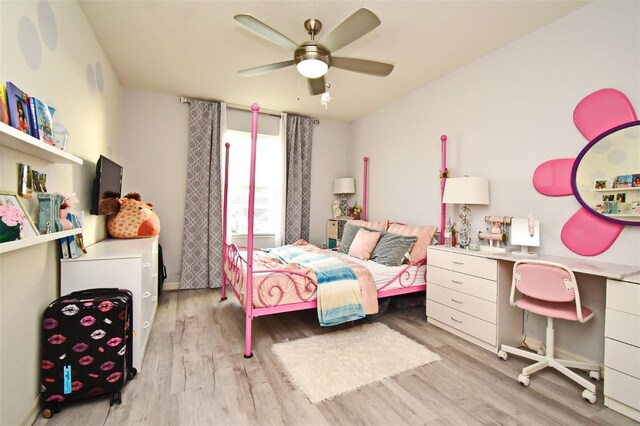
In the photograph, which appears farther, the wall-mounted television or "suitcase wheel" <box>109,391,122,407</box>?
the wall-mounted television

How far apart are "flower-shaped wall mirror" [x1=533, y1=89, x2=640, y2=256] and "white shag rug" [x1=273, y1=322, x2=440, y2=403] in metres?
1.47

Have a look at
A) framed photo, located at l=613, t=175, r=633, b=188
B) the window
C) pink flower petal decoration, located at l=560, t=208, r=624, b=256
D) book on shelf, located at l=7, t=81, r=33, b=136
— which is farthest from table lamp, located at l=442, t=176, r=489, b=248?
book on shelf, located at l=7, t=81, r=33, b=136

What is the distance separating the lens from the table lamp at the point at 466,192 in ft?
9.06

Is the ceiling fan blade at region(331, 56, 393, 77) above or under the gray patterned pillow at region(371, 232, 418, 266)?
above

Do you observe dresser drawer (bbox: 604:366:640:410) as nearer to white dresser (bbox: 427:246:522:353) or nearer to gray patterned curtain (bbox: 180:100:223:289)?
white dresser (bbox: 427:246:522:353)

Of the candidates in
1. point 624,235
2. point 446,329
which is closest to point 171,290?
point 446,329

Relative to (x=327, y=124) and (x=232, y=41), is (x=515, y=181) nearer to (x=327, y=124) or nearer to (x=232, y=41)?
(x=232, y=41)

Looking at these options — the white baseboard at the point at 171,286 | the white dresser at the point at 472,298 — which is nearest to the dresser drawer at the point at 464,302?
the white dresser at the point at 472,298

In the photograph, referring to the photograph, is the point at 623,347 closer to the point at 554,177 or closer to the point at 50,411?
the point at 554,177

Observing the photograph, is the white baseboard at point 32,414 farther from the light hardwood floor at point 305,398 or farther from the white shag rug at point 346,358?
the white shag rug at point 346,358

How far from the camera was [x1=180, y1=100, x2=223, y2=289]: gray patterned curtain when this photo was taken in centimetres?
418

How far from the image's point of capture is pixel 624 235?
2.06 meters

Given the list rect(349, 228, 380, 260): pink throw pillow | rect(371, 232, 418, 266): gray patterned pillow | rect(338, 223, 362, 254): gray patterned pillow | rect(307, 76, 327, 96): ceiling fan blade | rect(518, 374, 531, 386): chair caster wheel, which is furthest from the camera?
rect(338, 223, 362, 254): gray patterned pillow

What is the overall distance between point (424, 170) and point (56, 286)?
364 centimetres
